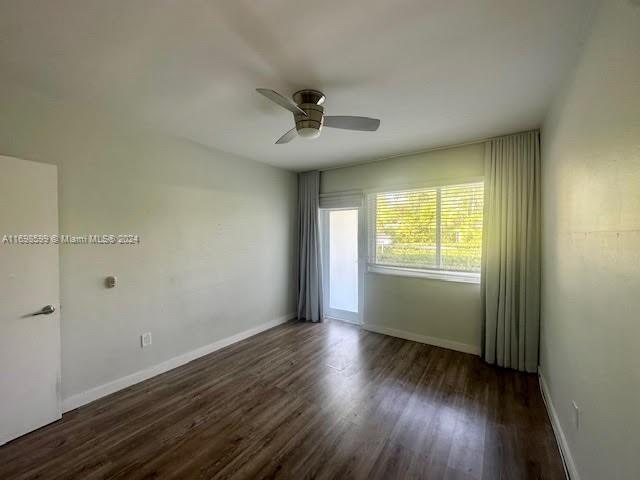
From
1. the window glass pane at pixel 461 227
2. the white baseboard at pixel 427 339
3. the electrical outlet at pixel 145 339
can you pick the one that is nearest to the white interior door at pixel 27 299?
the electrical outlet at pixel 145 339

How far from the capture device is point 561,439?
1.79 metres

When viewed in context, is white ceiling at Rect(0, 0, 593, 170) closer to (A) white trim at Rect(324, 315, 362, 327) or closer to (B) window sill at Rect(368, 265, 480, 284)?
(B) window sill at Rect(368, 265, 480, 284)

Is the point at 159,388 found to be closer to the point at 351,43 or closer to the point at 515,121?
the point at 351,43

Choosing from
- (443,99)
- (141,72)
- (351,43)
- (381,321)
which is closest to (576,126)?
(443,99)

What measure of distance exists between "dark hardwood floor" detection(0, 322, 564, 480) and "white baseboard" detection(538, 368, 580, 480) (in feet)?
0.14

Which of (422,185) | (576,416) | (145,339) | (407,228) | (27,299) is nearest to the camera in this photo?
(576,416)

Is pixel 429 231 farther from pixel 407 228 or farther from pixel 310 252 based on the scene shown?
pixel 310 252

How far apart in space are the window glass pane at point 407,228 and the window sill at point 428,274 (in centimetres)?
7

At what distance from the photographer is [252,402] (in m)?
2.33

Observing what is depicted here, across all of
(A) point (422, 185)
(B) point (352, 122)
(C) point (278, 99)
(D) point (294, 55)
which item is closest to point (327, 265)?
(A) point (422, 185)

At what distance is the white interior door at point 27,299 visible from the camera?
1857mm

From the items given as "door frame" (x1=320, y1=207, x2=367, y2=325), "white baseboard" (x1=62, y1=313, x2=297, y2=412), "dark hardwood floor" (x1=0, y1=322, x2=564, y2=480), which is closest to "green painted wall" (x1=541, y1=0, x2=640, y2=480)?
"dark hardwood floor" (x1=0, y1=322, x2=564, y2=480)

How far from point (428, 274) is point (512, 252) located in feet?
3.20

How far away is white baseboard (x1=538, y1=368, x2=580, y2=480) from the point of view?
156 cm
